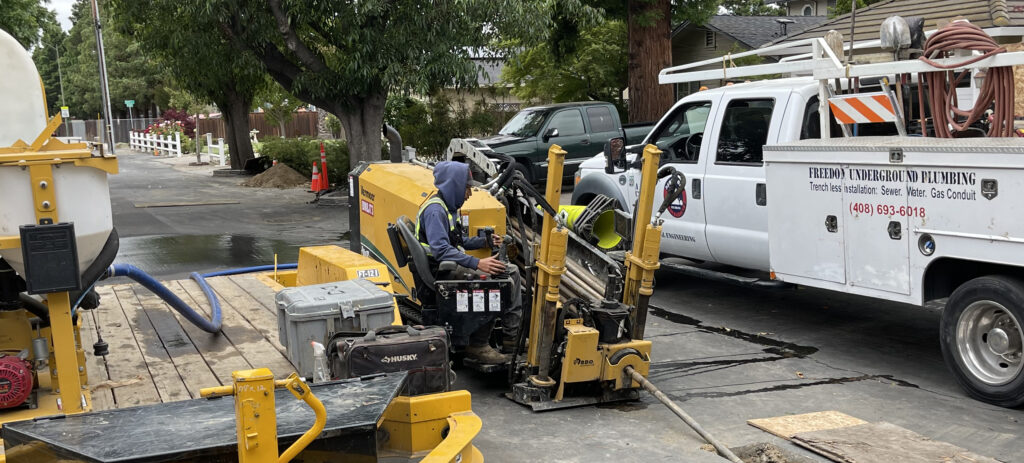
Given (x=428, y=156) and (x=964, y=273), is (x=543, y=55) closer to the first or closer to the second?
(x=428, y=156)

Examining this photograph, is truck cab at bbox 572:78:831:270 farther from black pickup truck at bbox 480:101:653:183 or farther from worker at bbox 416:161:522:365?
black pickup truck at bbox 480:101:653:183

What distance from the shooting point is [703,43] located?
31984 mm

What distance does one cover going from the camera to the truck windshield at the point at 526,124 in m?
19.5

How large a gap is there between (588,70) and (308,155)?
8302 millimetres

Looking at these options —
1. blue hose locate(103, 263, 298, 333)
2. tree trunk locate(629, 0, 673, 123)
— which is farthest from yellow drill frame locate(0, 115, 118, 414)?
tree trunk locate(629, 0, 673, 123)

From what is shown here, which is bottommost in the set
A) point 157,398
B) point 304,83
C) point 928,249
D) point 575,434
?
point 575,434

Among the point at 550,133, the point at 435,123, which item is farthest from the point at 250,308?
the point at 435,123

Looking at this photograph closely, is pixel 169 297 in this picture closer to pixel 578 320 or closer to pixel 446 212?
pixel 446 212

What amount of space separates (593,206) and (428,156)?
650 inches

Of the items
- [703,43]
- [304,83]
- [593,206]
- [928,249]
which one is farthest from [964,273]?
[703,43]

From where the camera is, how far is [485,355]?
22.4 feet

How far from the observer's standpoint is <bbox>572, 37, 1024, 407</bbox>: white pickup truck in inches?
239

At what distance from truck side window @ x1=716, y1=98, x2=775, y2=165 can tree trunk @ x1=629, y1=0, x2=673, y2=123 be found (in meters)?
10.9

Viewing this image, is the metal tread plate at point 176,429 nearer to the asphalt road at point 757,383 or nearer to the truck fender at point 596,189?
the asphalt road at point 757,383
